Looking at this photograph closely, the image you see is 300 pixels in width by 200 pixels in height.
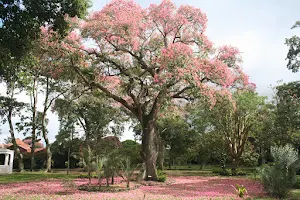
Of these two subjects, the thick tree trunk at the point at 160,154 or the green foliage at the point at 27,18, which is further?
the thick tree trunk at the point at 160,154

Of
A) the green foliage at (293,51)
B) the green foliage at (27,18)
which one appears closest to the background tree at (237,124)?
the green foliage at (293,51)

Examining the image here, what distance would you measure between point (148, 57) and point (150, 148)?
19.7ft

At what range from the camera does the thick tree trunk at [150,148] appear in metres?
19.1

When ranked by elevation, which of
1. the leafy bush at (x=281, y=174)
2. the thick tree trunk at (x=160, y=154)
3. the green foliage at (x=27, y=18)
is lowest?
the leafy bush at (x=281, y=174)

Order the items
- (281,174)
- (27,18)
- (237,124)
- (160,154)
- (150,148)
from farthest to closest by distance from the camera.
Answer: (160,154) → (237,124) → (150,148) → (281,174) → (27,18)

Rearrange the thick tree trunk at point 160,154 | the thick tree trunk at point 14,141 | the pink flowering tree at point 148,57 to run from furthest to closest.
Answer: the thick tree trunk at point 160,154 < the thick tree trunk at point 14,141 < the pink flowering tree at point 148,57

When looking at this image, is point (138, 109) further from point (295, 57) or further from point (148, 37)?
point (295, 57)

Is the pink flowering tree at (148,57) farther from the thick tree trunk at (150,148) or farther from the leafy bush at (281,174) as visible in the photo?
the leafy bush at (281,174)

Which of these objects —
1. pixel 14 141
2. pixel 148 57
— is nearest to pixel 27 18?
pixel 148 57

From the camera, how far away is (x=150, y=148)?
1947 cm

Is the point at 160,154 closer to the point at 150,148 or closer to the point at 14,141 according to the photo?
the point at 14,141

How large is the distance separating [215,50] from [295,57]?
8.87 metres

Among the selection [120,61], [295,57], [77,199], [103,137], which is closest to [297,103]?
[295,57]

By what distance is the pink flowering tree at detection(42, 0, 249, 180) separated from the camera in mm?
16188
